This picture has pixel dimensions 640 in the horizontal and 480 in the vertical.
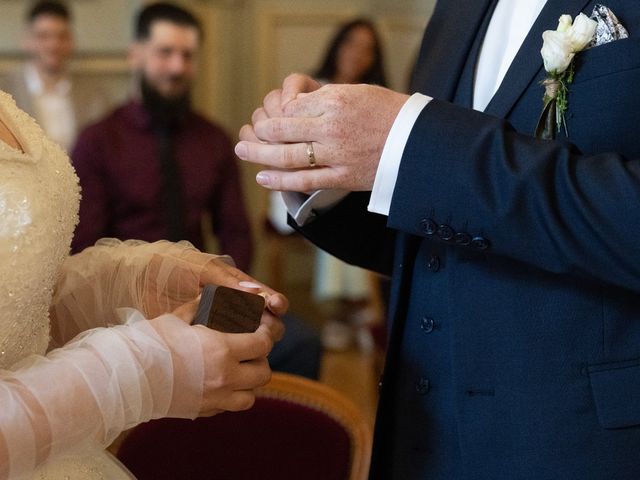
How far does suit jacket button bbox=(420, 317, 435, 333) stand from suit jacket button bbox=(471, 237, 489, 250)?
22 cm

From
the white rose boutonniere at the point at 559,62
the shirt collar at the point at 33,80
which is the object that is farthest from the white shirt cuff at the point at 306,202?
the shirt collar at the point at 33,80

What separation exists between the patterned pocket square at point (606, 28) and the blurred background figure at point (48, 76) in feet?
11.5

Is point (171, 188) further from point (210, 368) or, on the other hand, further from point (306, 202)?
point (210, 368)

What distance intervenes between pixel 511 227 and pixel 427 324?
272 mm

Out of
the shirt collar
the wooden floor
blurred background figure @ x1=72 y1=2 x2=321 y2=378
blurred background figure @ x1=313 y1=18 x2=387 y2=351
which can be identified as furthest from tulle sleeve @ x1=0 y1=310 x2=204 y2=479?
blurred background figure @ x1=313 y1=18 x2=387 y2=351

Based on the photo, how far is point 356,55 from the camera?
494 centimetres

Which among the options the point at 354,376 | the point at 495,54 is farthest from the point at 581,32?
the point at 354,376

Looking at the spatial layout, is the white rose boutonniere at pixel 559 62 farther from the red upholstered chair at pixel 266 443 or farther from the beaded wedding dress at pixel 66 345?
the red upholstered chair at pixel 266 443

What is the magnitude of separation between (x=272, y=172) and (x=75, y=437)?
0.44 meters

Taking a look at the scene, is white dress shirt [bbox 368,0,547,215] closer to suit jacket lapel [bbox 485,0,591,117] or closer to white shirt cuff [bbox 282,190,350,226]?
suit jacket lapel [bbox 485,0,591,117]

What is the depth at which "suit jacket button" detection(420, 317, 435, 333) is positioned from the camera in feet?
4.16

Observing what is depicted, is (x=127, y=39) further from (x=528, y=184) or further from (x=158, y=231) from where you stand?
(x=528, y=184)

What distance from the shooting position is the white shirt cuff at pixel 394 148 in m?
1.10

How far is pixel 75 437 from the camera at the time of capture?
100cm
